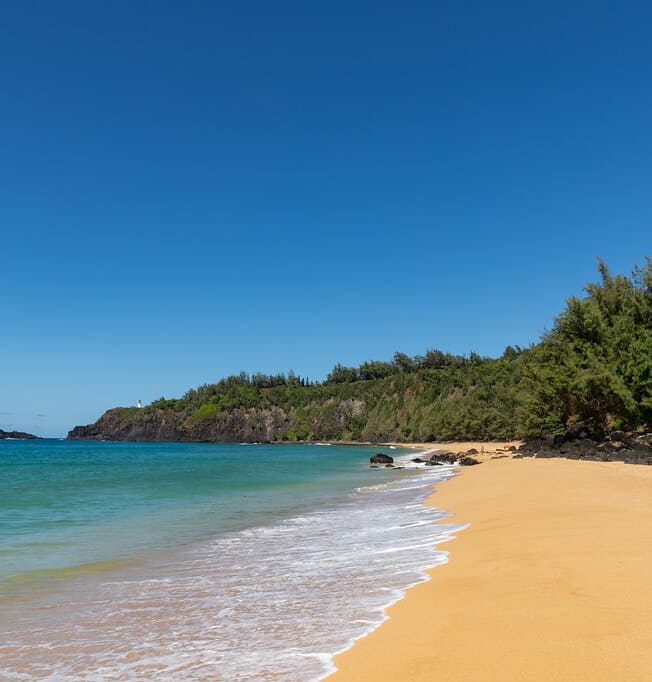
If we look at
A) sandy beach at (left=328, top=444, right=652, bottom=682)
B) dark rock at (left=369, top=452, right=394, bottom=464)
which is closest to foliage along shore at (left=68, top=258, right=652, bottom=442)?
dark rock at (left=369, top=452, right=394, bottom=464)

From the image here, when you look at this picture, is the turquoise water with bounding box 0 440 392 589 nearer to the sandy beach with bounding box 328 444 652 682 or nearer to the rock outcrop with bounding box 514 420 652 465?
the sandy beach with bounding box 328 444 652 682

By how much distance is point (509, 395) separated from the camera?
9375 centimetres

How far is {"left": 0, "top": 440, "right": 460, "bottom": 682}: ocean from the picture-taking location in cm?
565

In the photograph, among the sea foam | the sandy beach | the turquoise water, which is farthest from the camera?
the turquoise water

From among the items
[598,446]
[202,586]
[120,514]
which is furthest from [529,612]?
[598,446]

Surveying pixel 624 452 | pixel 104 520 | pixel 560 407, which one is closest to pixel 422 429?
pixel 560 407

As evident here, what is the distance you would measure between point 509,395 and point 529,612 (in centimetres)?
9257

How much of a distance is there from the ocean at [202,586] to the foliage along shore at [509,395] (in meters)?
25.9

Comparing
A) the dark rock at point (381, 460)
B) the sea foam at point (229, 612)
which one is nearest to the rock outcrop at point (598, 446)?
the dark rock at point (381, 460)

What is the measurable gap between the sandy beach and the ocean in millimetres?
509

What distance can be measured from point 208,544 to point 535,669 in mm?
10376

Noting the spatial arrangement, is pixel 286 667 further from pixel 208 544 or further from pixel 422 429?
pixel 422 429

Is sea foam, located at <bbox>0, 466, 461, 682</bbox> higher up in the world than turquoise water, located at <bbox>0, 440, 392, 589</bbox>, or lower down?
higher up

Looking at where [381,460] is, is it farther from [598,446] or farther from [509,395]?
[509,395]
